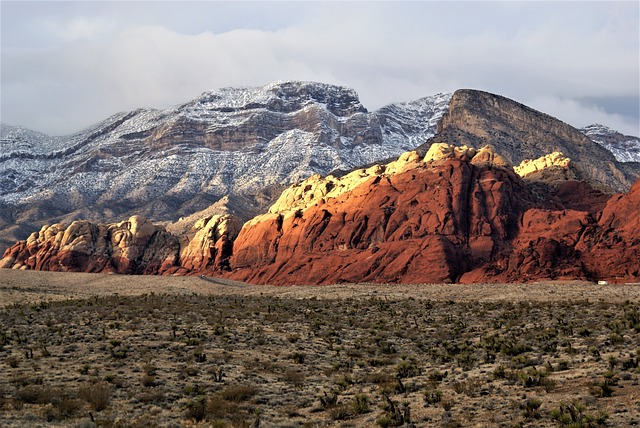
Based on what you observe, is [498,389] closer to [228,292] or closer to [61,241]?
[228,292]

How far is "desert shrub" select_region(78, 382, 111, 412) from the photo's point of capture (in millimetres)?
22547

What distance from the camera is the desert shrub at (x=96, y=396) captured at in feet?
74.0

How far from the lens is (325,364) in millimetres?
31375

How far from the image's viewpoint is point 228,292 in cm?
7438

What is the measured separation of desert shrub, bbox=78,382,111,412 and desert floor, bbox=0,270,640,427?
0.06 m

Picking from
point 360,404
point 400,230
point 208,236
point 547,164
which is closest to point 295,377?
point 360,404

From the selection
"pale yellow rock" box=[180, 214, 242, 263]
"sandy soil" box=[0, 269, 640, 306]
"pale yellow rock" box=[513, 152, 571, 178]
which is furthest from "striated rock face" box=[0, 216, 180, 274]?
"pale yellow rock" box=[513, 152, 571, 178]

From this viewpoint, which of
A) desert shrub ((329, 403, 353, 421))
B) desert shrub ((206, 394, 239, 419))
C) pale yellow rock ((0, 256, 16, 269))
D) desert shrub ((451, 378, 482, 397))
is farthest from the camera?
pale yellow rock ((0, 256, 16, 269))

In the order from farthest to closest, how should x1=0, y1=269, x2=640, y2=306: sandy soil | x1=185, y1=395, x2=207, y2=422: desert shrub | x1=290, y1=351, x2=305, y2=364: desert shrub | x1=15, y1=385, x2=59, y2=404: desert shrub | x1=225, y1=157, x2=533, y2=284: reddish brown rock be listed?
x1=225, y1=157, x2=533, y2=284: reddish brown rock, x1=0, y1=269, x2=640, y2=306: sandy soil, x1=290, y1=351, x2=305, y2=364: desert shrub, x1=15, y1=385, x2=59, y2=404: desert shrub, x1=185, y1=395, x2=207, y2=422: desert shrub

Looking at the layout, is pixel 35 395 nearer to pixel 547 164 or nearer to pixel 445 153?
pixel 445 153

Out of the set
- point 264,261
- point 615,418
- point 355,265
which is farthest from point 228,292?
point 615,418

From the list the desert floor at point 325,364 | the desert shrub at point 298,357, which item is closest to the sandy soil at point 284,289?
the desert floor at point 325,364

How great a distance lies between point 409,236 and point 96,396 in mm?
68745

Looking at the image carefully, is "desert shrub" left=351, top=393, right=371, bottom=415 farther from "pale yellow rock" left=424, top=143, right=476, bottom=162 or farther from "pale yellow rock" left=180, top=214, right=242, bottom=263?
"pale yellow rock" left=180, top=214, right=242, bottom=263
